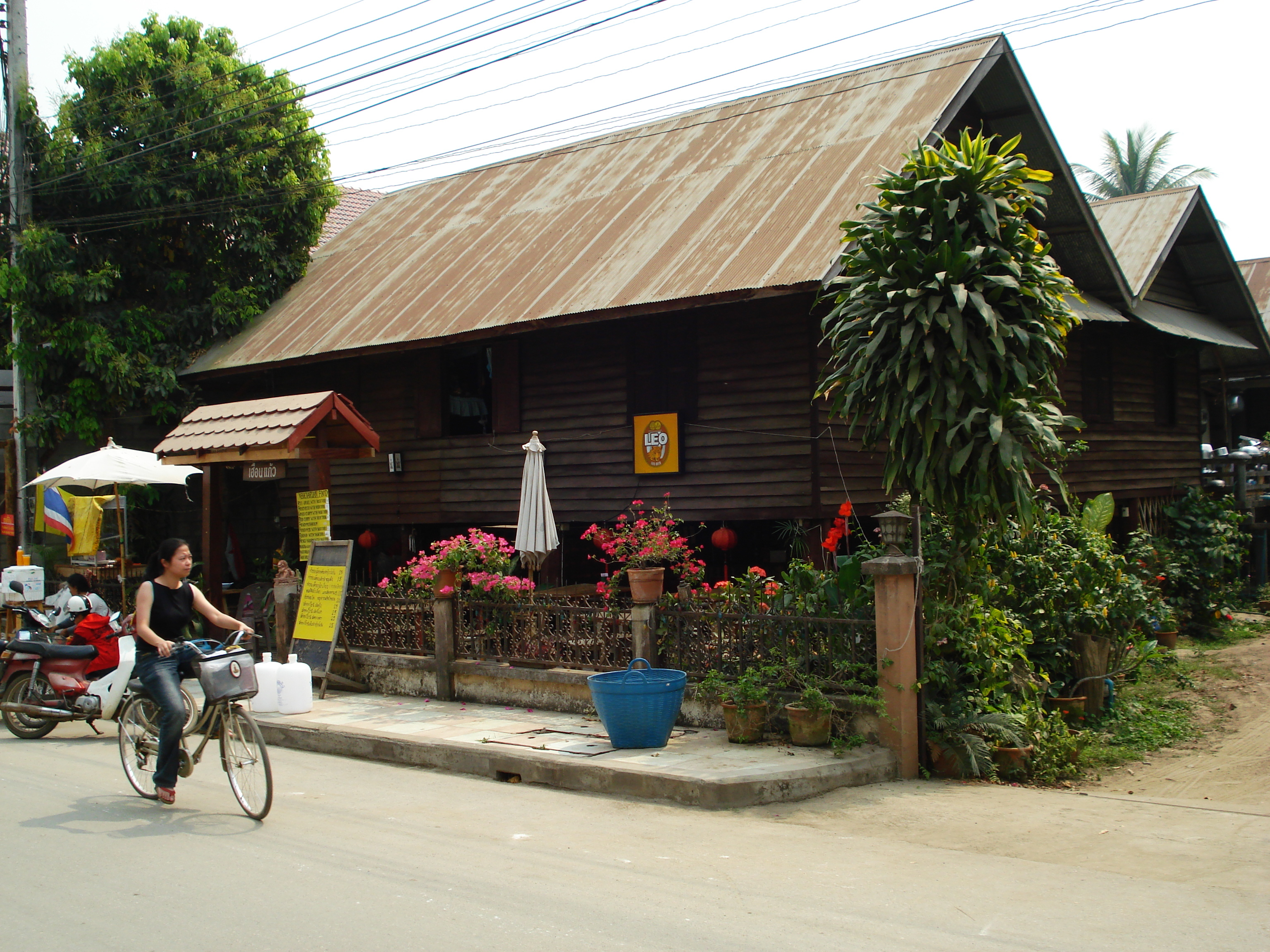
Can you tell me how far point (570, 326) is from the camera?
14359 millimetres

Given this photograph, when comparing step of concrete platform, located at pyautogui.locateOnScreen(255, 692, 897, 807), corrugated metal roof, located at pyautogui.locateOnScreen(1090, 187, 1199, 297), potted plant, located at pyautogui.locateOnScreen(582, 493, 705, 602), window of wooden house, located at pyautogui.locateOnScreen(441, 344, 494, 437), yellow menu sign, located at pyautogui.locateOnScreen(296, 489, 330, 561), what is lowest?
step of concrete platform, located at pyautogui.locateOnScreen(255, 692, 897, 807)

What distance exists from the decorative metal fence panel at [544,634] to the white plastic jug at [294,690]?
4.87 feet

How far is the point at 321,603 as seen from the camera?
11.6 meters

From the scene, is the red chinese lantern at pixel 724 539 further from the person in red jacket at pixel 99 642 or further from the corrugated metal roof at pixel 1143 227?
the corrugated metal roof at pixel 1143 227

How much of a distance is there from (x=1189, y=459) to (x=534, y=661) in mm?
14913

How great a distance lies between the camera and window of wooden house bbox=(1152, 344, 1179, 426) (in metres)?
19.0

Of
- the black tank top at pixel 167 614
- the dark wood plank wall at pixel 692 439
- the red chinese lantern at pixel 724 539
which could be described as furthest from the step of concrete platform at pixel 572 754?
the dark wood plank wall at pixel 692 439

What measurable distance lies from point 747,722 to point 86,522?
12.0 m

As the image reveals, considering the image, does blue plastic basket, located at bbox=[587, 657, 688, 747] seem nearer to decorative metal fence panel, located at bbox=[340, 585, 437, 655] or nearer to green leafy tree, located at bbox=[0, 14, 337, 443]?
decorative metal fence panel, located at bbox=[340, 585, 437, 655]

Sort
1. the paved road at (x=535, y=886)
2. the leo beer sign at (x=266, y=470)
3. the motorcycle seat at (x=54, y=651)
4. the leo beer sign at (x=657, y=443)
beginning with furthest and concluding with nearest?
the leo beer sign at (x=657, y=443), the leo beer sign at (x=266, y=470), the motorcycle seat at (x=54, y=651), the paved road at (x=535, y=886)

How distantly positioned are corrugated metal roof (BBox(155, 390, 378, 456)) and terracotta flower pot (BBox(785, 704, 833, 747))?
6407 millimetres

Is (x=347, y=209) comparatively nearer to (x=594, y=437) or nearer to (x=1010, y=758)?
(x=594, y=437)

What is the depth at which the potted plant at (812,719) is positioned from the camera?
27.1 feet

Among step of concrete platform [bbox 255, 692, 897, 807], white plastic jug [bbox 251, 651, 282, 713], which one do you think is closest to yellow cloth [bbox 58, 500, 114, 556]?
white plastic jug [bbox 251, 651, 282, 713]
